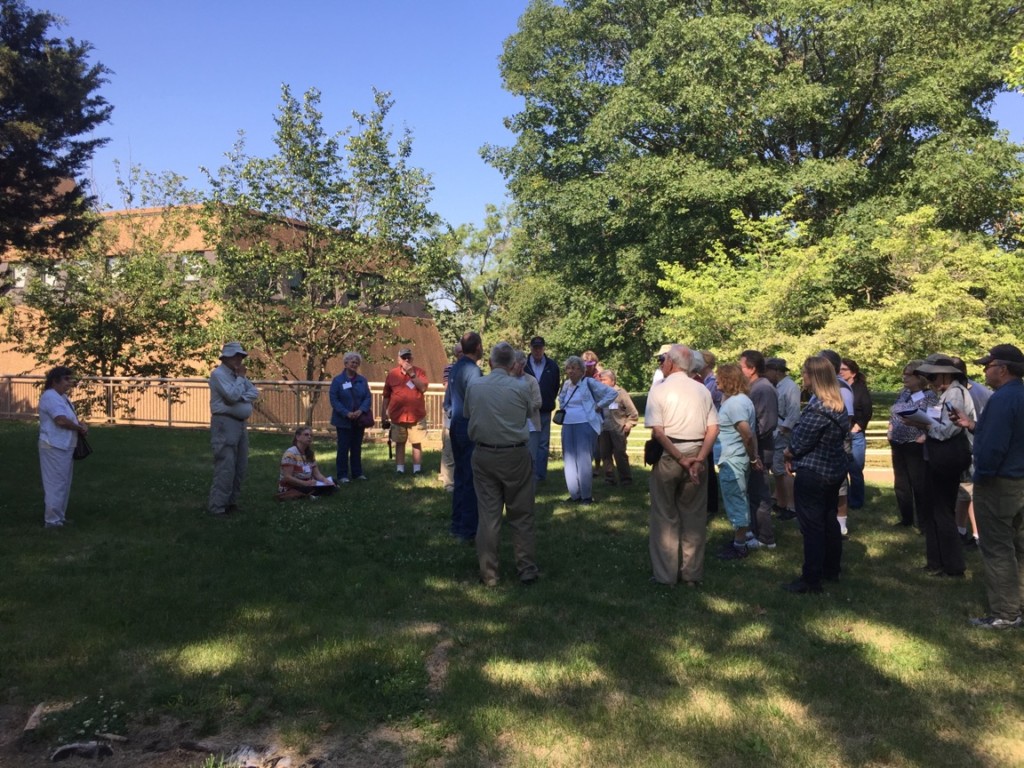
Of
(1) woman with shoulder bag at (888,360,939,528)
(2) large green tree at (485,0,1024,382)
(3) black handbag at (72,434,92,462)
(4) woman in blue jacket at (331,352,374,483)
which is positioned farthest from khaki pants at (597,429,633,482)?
(2) large green tree at (485,0,1024,382)

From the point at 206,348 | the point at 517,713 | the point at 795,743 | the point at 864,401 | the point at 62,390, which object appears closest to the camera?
the point at 795,743

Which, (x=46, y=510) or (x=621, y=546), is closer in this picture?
(x=621, y=546)

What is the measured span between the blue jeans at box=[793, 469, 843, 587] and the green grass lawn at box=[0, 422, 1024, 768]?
28 cm

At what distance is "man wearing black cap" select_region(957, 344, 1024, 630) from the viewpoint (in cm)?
523

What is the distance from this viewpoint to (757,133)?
77.5 feet

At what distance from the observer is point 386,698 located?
4266 mm

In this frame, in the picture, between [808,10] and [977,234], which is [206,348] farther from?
[977,234]

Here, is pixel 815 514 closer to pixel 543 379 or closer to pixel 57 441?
pixel 543 379

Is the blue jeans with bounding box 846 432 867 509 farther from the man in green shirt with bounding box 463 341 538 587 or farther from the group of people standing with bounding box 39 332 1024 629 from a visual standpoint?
the man in green shirt with bounding box 463 341 538 587

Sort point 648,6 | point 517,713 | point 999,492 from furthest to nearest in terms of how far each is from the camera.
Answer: point 648,6
point 999,492
point 517,713

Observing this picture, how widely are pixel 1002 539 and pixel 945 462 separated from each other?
106cm

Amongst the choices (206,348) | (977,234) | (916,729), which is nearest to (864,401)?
(916,729)

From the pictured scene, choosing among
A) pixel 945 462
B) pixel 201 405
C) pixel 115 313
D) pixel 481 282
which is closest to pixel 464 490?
pixel 945 462

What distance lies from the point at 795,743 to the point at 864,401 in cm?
630
